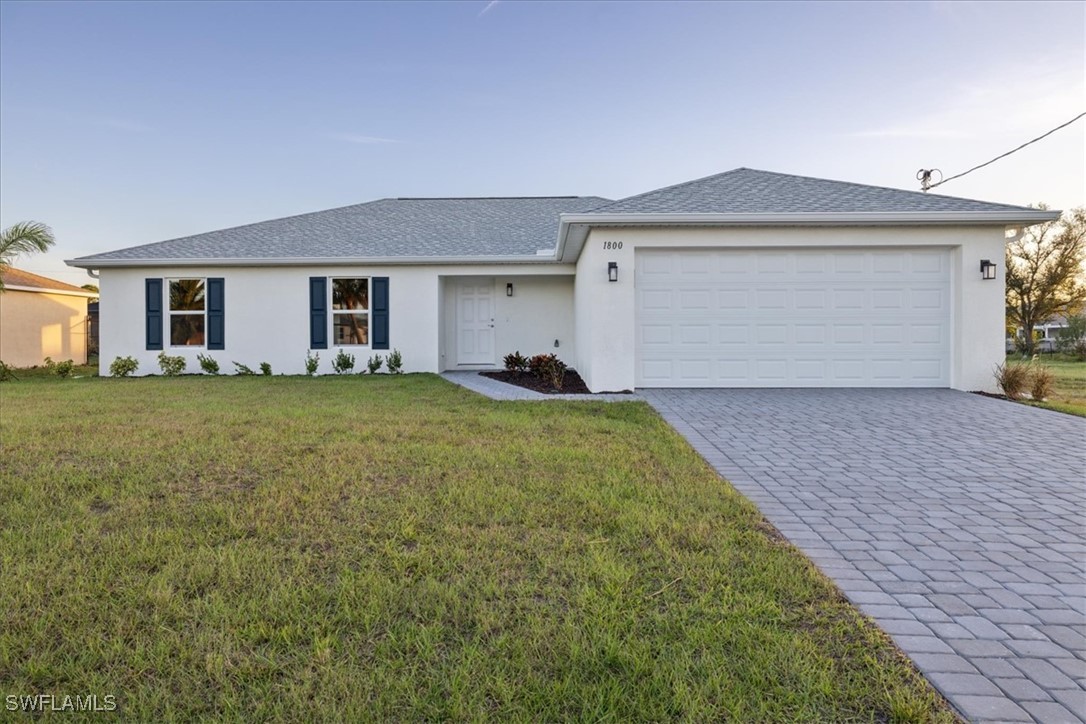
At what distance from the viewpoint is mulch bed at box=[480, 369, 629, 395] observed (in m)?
9.39

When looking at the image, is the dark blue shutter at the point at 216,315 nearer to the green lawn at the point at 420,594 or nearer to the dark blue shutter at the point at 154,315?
the dark blue shutter at the point at 154,315

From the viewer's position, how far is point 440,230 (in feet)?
47.2

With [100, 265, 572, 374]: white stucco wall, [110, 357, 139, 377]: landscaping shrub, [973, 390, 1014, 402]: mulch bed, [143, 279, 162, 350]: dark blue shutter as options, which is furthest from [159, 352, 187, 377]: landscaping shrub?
[973, 390, 1014, 402]: mulch bed

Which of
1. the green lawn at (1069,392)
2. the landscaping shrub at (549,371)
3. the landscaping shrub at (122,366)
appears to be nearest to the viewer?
the green lawn at (1069,392)

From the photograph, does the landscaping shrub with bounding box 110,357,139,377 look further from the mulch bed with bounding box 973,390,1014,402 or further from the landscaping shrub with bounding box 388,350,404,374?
the mulch bed with bounding box 973,390,1014,402

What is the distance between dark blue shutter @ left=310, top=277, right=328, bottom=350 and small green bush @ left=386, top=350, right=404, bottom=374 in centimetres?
160

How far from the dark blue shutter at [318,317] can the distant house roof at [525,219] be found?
2.55 ft

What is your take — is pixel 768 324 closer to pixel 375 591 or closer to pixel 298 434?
pixel 298 434

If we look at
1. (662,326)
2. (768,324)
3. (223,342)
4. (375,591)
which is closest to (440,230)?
(223,342)

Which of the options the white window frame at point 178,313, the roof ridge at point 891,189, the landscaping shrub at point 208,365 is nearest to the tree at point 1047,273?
the roof ridge at point 891,189

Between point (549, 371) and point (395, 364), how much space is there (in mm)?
4122

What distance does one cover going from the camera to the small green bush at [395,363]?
40.8 ft

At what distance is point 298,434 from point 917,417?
7526 millimetres

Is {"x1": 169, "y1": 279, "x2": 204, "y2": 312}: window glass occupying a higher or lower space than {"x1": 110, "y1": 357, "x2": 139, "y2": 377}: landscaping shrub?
higher
